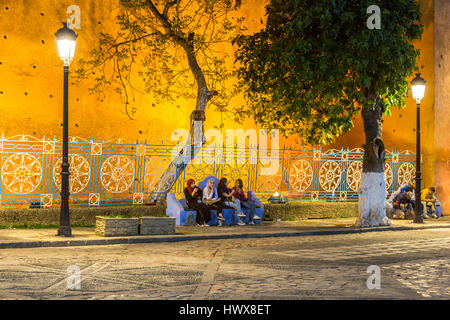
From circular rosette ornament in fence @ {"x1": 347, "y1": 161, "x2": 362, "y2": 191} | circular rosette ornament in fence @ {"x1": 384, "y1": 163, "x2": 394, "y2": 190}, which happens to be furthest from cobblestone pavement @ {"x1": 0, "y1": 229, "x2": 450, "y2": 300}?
circular rosette ornament in fence @ {"x1": 384, "y1": 163, "x2": 394, "y2": 190}

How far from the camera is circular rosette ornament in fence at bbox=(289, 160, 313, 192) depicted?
22703 mm

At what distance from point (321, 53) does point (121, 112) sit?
22.9 feet


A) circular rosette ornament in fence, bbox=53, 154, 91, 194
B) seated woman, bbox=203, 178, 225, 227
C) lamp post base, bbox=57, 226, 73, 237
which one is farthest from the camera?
seated woman, bbox=203, 178, 225, 227

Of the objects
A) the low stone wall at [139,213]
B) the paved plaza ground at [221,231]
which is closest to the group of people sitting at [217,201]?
the paved plaza ground at [221,231]

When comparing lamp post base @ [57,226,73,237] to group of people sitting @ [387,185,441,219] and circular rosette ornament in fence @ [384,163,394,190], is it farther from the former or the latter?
circular rosette ornament in fence @ [384,163,394,190]

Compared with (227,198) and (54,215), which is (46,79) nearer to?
(54,215)

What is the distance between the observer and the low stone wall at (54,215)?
54.1 feet

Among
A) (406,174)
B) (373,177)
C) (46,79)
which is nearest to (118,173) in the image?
(46,79)

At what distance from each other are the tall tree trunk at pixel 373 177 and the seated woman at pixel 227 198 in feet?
11.7

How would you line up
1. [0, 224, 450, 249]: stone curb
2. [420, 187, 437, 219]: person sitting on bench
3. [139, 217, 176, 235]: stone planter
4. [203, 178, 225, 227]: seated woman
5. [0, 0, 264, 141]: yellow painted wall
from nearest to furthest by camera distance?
[0, 224, 450, 249]: stone curb → [139, 217, 176, 235]: stone planter → [203, 178, 225, 227]: seated woman → [0, 0, 264, 141]: yellow painted wall → [420, 187, 437, 219]: person sitting on bench

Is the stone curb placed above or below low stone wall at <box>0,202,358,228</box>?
below

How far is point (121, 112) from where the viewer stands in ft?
70.5

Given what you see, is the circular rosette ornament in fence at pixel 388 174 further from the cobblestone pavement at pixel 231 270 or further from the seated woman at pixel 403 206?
the cobblestone pavement at pixel 231 270

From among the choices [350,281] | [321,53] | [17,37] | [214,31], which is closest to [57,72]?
[17,37]
